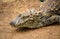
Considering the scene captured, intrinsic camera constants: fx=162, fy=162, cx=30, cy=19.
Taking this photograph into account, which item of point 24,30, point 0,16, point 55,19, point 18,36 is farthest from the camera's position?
point 0,16

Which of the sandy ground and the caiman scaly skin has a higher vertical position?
the caiman scaly skin

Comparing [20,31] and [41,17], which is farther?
[41,17]

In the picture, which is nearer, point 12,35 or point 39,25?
point 12,35

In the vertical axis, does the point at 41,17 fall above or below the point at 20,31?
above

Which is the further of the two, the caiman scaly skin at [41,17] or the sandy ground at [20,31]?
the caiman scaly skin at [41,17]

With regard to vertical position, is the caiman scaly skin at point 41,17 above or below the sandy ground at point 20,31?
above

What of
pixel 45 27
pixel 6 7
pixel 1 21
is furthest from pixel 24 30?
pixel 6 7

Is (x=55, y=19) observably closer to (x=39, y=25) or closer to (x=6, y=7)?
(x=39, y=25)

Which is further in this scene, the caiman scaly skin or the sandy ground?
the caiman scaly skin
